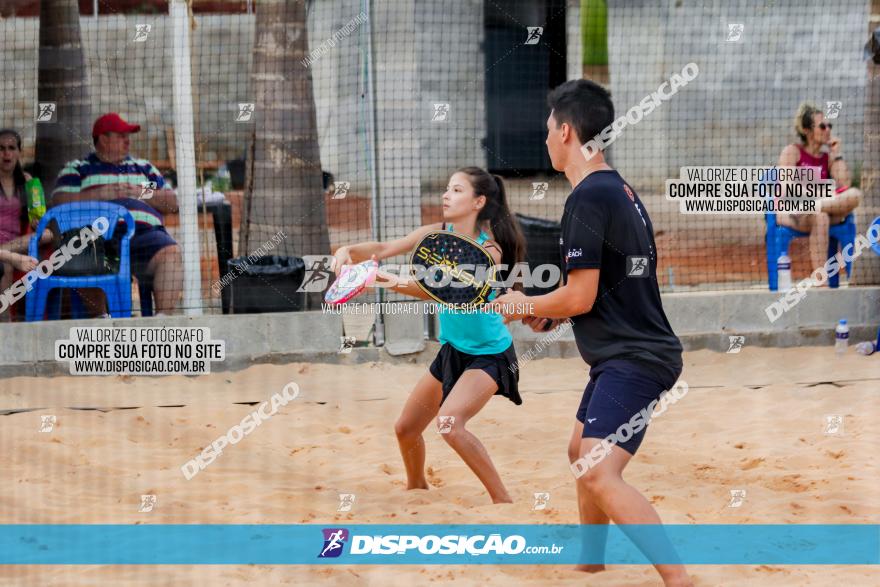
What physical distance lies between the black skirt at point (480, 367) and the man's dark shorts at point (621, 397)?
121cm

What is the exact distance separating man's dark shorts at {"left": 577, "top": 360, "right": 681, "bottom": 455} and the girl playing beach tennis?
1190 millimetres

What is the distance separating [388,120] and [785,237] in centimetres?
368

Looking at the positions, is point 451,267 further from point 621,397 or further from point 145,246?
point 145,246

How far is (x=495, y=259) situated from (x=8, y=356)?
4768mm

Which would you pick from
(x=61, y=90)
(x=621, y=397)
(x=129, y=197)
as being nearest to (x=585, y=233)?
(x=621, y=397)

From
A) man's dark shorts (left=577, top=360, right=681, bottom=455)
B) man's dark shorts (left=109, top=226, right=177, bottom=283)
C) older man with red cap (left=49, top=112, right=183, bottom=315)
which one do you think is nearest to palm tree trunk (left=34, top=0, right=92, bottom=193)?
older man with red cap (left=49, top=112, right=183, bottom=315)

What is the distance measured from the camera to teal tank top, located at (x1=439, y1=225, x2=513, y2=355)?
510 centimetres

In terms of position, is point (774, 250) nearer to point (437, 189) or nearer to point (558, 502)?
point (558, 502)

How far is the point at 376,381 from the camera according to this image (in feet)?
26.5

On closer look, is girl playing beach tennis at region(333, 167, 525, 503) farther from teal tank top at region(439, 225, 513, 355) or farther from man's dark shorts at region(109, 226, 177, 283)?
man's dark shorts at region(109, 226, 177, 283)

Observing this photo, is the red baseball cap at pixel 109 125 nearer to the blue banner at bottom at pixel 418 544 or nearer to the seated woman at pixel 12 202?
the seated woman at pixel 12 202

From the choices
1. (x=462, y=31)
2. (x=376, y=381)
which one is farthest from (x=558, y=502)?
(x=462, y=31)

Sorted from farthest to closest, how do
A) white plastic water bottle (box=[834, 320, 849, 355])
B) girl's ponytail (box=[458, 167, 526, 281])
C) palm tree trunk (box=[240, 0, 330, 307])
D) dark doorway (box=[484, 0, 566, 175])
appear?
dark doorway (box=[484, 0, 566, 175]) → palm tree trunk (box=[240, 0, 330, 307]) → white plastic water bottle (box=[834, 320, 849, 355]) → girl's ponytail (box=[458, 167, 526, 281])

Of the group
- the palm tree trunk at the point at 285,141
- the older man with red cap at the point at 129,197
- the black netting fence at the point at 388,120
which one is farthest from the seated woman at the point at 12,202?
the palm tree trunk at the point at 285,141
